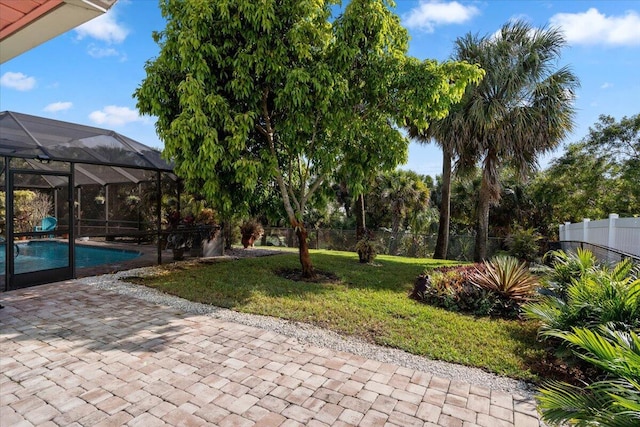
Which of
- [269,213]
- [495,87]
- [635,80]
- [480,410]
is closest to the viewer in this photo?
[480,410]

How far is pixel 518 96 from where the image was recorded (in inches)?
400

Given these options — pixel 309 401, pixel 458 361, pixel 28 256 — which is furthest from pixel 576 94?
pixel 28 256

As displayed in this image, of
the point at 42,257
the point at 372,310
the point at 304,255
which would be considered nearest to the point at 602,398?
the point at 372,310

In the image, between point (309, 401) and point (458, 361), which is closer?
point (309, 401)

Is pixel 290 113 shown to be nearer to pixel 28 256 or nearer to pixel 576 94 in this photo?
pixel 28 256

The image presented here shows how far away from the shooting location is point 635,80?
12.9 metres

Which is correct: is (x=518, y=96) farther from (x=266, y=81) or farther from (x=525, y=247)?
(x=266, y=81)

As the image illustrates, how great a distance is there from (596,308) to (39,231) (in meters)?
9.33

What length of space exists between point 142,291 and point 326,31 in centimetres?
589

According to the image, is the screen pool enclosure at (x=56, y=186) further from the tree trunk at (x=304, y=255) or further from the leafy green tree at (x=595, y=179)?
the leafy green tree at (x=595, y=179)

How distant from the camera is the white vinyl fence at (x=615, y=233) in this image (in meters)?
6.22

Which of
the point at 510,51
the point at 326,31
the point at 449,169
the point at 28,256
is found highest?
the point at 510,51

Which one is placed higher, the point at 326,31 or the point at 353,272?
the point at 326,31

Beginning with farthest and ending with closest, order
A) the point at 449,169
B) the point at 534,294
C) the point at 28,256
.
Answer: the point at 449,169 < the point at 28,256 < the point at 534,294
